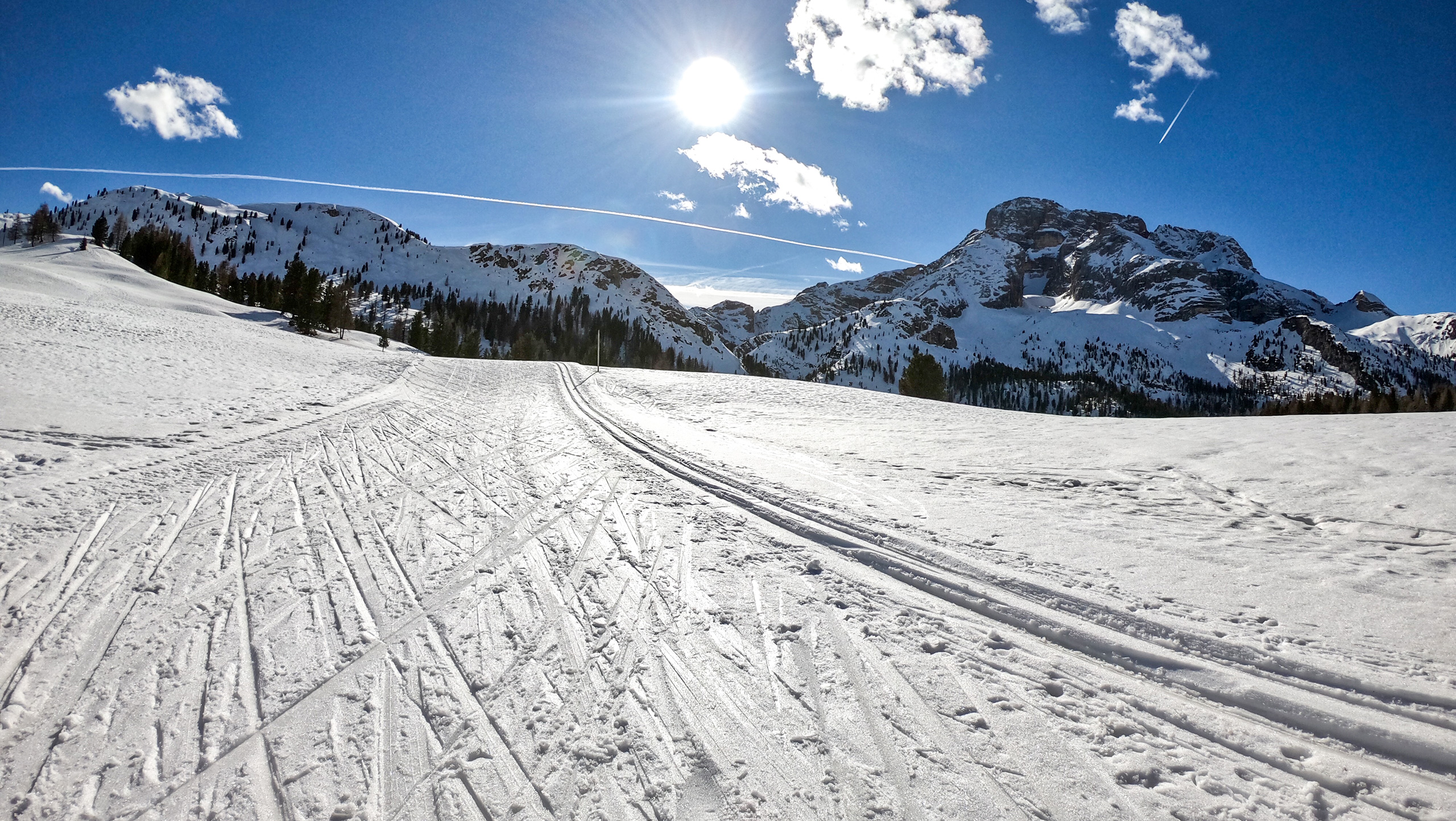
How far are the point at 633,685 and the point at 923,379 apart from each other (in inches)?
1721

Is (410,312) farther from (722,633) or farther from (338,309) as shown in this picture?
(722,633)

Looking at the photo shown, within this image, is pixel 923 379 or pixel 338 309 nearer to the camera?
pixel 923 379

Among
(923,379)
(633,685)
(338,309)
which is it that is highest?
(338,309)

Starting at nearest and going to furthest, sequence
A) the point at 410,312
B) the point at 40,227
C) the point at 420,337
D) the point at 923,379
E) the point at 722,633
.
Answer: the point at 722,633 → the point at 923,379 → the point at 420,337 → the point at 40,227 → the point at 410,312

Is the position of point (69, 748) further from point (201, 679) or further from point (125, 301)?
point (125, 301)

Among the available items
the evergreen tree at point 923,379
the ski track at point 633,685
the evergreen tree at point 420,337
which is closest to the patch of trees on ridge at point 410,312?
the evergreen tree at point 420,337

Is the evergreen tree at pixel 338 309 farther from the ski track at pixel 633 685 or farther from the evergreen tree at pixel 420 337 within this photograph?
the ski track at pixel 633 685

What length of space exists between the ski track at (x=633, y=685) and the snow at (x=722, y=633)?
0.06 feet

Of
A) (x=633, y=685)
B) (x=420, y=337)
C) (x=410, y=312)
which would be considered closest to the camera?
(x=633, y=685)

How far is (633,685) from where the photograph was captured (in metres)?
2.71

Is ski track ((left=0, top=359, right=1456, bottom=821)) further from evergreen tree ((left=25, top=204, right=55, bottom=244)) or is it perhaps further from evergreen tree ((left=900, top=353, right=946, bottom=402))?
evergreen tree ((left=25, top=204, right=55, bottom=244))

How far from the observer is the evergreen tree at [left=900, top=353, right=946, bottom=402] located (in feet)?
139

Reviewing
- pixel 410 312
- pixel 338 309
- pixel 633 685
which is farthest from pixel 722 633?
pixel 410 312

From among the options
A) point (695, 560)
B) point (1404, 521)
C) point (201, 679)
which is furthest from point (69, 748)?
point (1404, 521)
